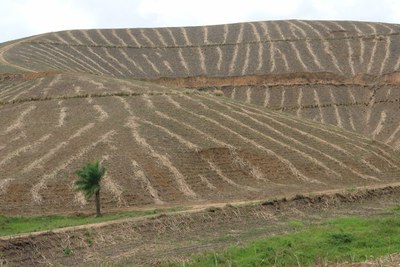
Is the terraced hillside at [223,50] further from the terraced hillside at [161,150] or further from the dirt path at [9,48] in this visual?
the terraced hillside at [161,150]

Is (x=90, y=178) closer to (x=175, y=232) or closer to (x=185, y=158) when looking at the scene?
(x=175, y=232)

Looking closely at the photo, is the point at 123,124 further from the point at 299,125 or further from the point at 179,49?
the point at 179,49

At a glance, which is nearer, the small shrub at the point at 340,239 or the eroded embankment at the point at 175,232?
the small shrub at the point at 340,239

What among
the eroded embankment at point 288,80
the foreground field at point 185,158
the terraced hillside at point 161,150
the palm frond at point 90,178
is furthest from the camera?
the eroded embankment at point 288,80

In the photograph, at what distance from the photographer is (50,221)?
3247 cm

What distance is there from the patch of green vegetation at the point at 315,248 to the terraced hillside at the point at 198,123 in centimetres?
1288

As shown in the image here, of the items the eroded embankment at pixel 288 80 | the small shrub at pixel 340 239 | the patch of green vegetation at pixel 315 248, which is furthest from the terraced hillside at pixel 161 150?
the eroded embankment at pixel 288 80

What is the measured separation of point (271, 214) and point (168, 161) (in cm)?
1168

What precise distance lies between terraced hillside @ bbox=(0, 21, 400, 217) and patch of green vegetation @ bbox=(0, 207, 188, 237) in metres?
1.95

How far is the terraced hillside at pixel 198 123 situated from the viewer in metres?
40.1

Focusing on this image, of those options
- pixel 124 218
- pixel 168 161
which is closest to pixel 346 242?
pixel 124 218

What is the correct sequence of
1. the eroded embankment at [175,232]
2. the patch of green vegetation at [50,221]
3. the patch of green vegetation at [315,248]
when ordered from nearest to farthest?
the patch of green vegetation at [315,248]
the eroded embankment at [175,232]
the patch of green vegetation at [50,221]

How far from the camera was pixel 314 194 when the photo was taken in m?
37.9

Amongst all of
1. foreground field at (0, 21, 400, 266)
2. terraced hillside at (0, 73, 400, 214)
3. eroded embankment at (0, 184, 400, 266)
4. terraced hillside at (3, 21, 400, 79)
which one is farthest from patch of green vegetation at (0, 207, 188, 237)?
terraced hillside at (3, 21, 400, 79)
